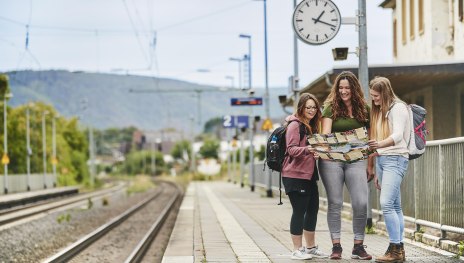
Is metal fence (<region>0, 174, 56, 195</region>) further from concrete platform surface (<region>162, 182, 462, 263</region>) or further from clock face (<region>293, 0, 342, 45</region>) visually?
clock face (<region>293, 0, 342, 45</region>)

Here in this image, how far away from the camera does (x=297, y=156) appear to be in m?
9.39

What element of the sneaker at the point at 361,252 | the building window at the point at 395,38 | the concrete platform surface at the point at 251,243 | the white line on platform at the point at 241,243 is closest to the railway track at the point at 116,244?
the concrete platform surface at the point at 251,243

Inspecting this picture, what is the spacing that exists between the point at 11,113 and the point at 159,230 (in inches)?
2056

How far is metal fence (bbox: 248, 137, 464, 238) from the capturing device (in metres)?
10.9

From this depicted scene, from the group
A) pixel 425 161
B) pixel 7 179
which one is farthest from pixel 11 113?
→ pixel 425 161

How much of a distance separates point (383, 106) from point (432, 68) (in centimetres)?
1138

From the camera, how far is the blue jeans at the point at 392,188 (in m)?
9.09

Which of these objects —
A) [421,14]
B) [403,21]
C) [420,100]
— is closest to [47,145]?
[403,21]

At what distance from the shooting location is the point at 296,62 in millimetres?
27781

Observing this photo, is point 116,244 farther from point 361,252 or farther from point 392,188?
point 392,188

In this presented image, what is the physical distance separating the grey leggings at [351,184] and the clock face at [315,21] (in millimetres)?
6488

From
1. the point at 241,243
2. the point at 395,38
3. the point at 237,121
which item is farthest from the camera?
the point at 237,121

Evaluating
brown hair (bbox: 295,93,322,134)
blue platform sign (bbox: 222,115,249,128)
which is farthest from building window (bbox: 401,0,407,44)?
brown hair (bbox: 295,93,322,134)

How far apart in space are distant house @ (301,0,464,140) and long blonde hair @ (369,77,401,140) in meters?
10.6
